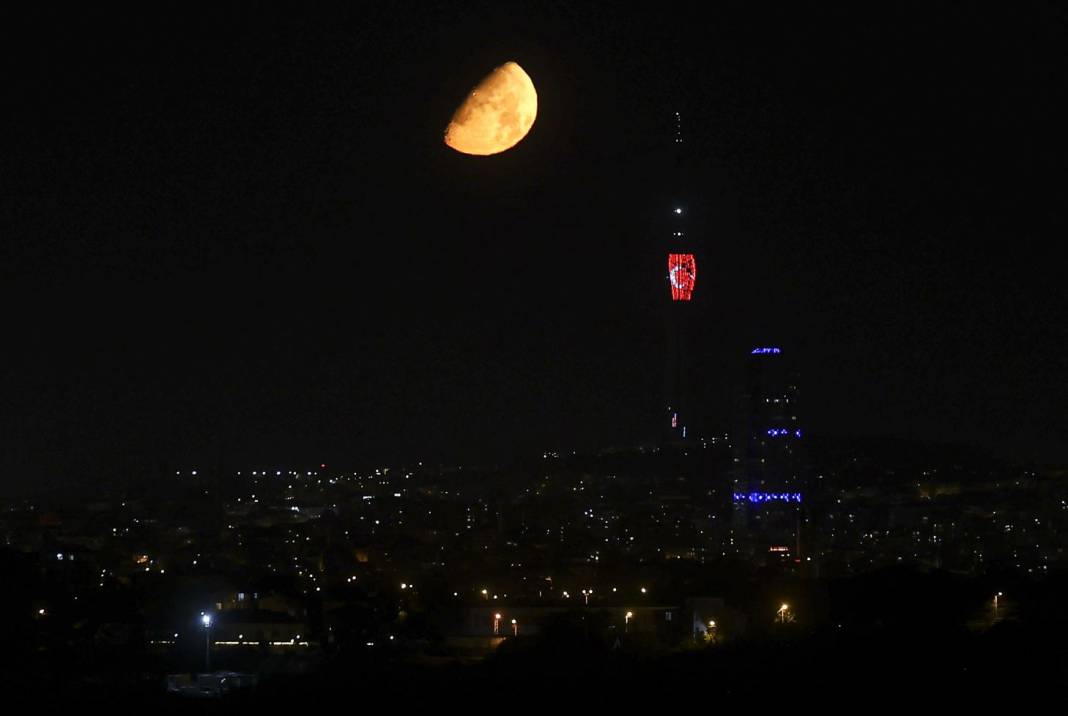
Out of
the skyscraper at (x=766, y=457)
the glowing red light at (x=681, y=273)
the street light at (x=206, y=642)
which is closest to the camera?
Result: the street light at (x=206, y=642)

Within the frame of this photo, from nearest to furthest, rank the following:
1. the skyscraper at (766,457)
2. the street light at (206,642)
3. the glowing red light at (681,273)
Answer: the street light at (206,642)
the glowing red light at (681,273)
the skyscraper at (766,457)

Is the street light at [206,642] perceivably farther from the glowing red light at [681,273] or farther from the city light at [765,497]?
the city light at [765,497]

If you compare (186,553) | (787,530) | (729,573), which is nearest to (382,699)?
(729,573)

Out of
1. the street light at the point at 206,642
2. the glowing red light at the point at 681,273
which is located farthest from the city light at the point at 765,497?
the street light at the point at 206,642

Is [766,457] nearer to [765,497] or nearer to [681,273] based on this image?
[765,497]

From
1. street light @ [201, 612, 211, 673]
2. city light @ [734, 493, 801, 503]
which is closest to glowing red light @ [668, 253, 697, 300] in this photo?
street light @ [201, 612, 211, 673]

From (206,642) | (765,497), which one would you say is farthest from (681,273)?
(765,497)

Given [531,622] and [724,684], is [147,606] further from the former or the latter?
[724,684]

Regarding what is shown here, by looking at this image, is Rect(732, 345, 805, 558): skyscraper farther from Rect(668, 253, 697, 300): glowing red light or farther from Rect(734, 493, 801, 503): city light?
Rect(668, 253, 697, 300): glowing red light
